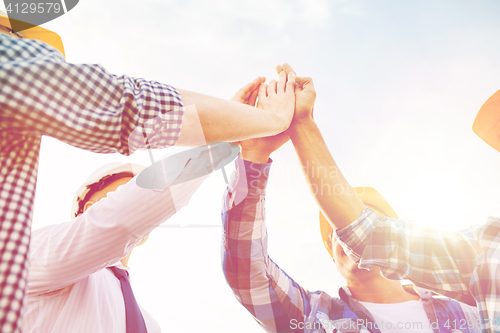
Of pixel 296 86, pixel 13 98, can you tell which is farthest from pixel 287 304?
pixel 13 98

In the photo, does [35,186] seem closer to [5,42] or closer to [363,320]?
[5,42]

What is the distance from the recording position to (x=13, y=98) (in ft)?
2.72

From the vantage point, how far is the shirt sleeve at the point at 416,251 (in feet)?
5.49

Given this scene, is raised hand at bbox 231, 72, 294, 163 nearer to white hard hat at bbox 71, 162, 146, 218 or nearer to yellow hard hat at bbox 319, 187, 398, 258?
white hard hat at bbox 71, 162, 146, 218

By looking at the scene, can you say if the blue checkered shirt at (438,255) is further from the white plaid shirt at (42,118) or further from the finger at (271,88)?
the white plaid shirt at (42,118)

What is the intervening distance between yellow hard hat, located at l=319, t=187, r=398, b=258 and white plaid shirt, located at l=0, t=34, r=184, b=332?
11.5 ft

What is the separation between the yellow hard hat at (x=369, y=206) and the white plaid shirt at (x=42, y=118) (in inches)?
137

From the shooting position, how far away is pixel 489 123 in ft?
6.56

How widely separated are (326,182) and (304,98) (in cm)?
77

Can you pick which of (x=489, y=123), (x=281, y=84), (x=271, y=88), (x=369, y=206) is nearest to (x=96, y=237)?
(x=271, y=88)

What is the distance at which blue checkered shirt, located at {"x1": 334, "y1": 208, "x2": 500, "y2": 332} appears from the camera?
4.96ft

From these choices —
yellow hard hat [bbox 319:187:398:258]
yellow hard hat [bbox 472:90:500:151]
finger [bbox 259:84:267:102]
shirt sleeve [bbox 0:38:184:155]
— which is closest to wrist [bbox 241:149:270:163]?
finger [bbox 259:84:267:102]

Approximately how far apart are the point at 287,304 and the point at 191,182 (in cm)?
153

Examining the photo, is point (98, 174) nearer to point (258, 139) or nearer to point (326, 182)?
point (258, 139)
